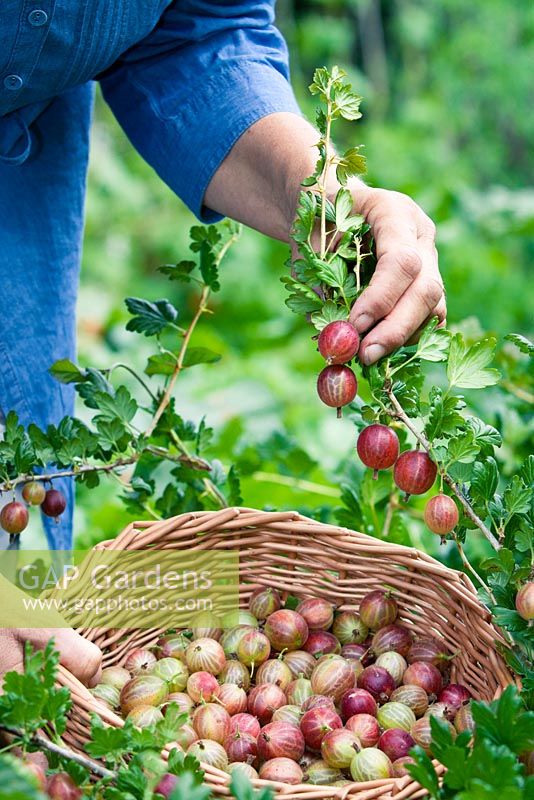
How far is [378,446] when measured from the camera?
0.99 m

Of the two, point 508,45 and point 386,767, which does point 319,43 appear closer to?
point 508,45

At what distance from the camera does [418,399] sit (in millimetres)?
1059

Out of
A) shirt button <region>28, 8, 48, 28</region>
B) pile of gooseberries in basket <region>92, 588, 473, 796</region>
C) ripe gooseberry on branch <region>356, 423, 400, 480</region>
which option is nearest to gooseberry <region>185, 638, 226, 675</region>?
pile of gooseberries in basket <region>92, 588, 473, 796</region>

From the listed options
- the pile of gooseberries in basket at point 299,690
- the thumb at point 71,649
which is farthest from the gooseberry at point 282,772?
the thumb at point 71,649

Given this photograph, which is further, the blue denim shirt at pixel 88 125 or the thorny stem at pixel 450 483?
the blue denim shirt at pixel 88 125

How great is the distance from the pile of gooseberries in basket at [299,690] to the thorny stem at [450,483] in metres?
0.18

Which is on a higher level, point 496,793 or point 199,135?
point 199,135

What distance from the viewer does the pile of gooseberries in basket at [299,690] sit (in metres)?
0.98

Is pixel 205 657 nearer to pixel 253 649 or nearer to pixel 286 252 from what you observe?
pixel 253 649

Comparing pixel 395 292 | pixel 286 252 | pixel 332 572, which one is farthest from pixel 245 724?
pixel 286 252

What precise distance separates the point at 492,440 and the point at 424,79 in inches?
202

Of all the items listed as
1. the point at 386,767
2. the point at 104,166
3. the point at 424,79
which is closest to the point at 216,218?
the point at 386,767

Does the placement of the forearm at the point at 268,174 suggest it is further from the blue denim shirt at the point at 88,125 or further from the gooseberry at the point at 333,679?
the gooseberry at the point at 333,679

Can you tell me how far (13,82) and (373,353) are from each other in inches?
22.4
